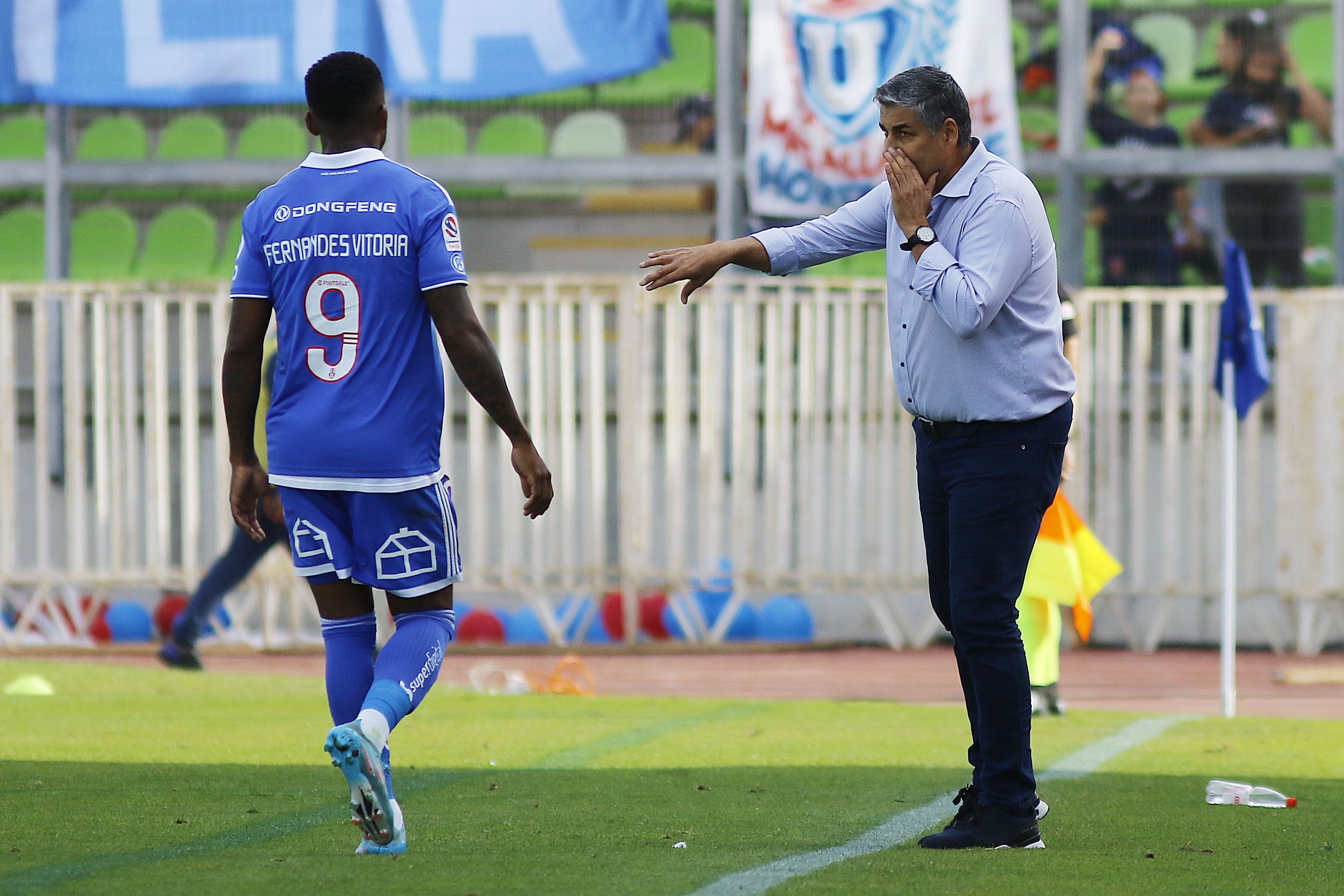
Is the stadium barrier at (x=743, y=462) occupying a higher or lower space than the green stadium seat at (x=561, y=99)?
lower

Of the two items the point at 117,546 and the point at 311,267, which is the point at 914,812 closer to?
the point at 311,267

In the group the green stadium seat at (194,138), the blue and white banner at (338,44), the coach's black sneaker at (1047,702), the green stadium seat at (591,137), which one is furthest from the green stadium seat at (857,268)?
the coach's black sneaker at (1047,702)

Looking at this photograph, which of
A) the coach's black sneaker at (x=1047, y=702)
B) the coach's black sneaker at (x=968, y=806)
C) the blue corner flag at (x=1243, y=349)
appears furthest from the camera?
the blue corner flag at (x=1243, y=349)

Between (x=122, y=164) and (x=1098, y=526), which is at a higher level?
(x=122, y=164)

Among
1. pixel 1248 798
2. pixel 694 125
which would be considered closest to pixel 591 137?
pixel 694 125

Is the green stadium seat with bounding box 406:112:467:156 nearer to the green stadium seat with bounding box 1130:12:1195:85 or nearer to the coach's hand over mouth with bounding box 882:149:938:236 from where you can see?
the green stadium seat with bounding box 1130:12:1195:85

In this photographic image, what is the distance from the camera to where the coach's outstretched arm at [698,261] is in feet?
15.3

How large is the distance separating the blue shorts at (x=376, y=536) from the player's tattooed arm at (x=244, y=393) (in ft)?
0.51

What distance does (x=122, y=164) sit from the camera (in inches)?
572

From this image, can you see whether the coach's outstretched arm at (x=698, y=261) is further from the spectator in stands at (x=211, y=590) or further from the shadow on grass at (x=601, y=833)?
the spectator in stands at (x=211, y=590)

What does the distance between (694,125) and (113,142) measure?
4.52 metres

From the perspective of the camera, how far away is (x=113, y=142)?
14.6 metres

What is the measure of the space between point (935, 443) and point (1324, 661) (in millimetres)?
8139

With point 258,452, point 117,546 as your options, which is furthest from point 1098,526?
point 117,546
